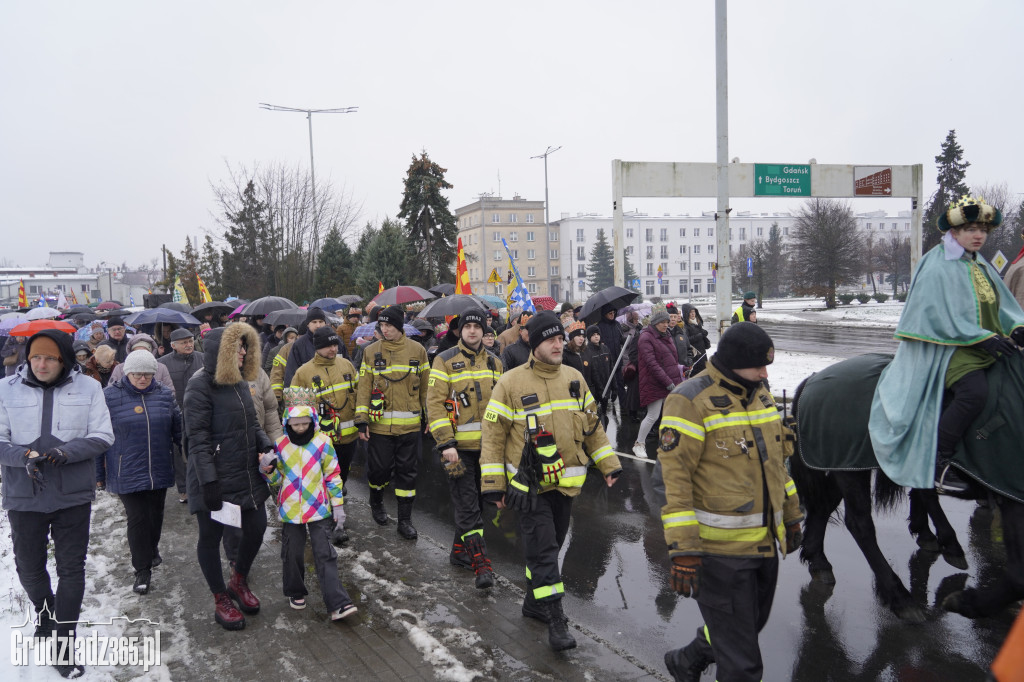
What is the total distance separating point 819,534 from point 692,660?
227 centimetres

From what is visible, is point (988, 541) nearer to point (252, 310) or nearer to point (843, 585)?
point (843, 585)

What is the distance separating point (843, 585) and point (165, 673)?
15.6 feet

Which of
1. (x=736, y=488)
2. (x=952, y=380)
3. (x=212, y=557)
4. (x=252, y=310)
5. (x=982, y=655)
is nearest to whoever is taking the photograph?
(x=736, y=488)

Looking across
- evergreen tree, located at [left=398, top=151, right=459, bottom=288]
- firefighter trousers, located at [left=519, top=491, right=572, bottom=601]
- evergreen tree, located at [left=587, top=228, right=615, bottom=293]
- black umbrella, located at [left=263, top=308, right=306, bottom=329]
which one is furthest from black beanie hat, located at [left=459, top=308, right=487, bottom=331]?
evergreen tree, located at [left=587, top=228, right=615, bottom=293]

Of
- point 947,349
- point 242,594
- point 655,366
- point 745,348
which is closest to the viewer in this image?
point 745,348

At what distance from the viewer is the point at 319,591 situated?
222 inches

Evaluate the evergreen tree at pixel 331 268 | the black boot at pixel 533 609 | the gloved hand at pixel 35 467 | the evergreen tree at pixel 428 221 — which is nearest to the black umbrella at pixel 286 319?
the gloved hand at pixel 35 467

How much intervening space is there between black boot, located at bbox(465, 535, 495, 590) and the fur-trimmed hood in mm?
2156

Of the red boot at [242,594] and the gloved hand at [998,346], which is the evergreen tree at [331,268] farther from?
the gloved hand at [998,346]

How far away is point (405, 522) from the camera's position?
6.85 m

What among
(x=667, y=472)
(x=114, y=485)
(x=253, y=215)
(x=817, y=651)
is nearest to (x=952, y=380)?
(x=817, y=651)

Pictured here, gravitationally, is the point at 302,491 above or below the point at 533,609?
above

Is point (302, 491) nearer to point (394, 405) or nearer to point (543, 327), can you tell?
point (394, 405)

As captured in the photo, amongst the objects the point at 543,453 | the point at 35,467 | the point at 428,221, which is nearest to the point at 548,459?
the point at 543,453
